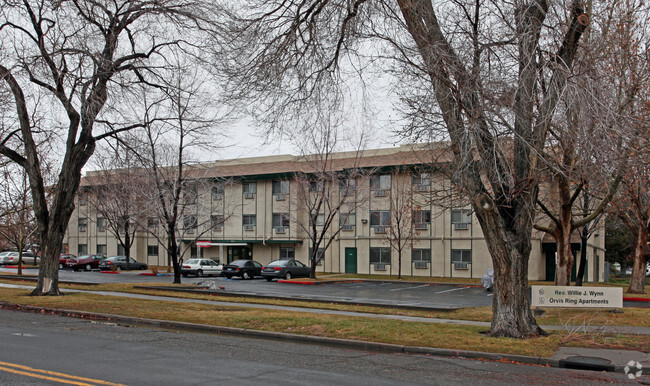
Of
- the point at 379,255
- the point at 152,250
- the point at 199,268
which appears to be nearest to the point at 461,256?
the point at 379,255

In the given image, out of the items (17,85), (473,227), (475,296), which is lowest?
(475,296)

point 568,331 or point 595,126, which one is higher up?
point 595,126

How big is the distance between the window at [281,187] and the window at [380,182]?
7.43 meters

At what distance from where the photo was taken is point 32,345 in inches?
423

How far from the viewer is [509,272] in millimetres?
12938

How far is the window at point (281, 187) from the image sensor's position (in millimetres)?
48694

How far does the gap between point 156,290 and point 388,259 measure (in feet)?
79.3

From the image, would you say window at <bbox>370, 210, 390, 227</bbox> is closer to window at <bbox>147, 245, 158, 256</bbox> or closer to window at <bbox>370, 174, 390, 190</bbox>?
window at <bbox>370, 174, 390, 190</bbox>

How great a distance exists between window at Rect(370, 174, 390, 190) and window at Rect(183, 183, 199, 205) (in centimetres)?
1562

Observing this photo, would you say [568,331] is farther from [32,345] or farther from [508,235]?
[32,345]

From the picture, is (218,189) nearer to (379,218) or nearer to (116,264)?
(116,264)

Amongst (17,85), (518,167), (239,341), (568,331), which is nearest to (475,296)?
(568,331)

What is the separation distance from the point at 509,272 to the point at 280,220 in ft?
123

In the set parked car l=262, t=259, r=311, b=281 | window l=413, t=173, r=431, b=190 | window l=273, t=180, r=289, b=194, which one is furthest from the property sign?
window l=273, t=180, r=289, b=194
